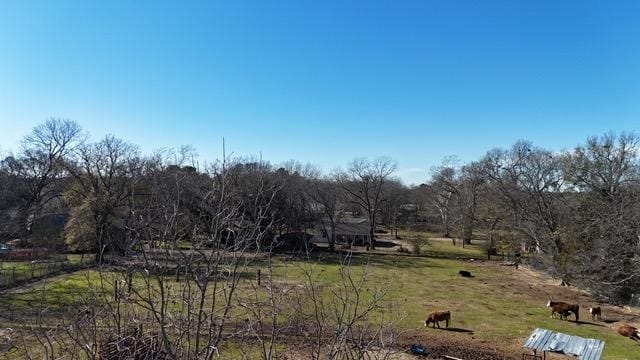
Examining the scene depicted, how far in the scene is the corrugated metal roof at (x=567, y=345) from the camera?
10.9m

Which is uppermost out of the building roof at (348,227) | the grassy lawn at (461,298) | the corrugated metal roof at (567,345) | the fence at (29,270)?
the building roof at (348,227)

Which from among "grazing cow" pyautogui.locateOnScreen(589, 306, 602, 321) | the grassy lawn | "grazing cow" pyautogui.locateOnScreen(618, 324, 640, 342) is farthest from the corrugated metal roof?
"grazing cow" pyautogui.locateOnScreen(589, 306, 602, 321)

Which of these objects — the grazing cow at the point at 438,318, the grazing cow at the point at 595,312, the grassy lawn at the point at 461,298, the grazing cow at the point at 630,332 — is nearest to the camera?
the grassy lawn at the point at 461,298

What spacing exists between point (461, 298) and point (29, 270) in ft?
87.4

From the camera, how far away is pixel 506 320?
2067cm

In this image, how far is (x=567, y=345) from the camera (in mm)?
11445

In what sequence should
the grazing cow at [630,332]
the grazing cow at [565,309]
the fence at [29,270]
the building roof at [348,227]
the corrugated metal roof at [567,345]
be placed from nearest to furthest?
the corrugated metal roof at [567,345] < the grazing cow at [630,332] < the grazing cow at [565,309] < the fence at [29,270] < the building roof at [348,227]

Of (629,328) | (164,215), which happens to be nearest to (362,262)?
(629,328)

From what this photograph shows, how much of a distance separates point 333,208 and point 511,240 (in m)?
20.2

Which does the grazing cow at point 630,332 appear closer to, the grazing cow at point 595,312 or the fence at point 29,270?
the grazing cow at point 595,312

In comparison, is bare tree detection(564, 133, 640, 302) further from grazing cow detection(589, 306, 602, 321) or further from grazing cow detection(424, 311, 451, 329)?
grazing cow detection(424, 311, 451, 329)

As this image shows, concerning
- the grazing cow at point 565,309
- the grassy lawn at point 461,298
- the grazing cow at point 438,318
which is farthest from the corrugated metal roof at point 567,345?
the grazing cow at point 565,309

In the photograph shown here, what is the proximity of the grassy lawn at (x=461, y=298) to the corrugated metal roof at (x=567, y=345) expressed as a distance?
3653 mm

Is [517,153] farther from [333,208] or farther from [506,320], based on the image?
[506,320]
